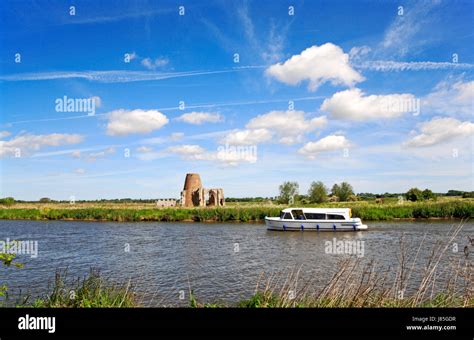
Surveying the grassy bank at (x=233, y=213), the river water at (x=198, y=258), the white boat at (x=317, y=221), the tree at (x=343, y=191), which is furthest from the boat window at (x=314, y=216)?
the tree at (x=343, y=191)

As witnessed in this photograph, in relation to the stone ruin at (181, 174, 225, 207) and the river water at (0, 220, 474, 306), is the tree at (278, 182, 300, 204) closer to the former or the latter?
the stone ruin at (181, 174, 225, 207)

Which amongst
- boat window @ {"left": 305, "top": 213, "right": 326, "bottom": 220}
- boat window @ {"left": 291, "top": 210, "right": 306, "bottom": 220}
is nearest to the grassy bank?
boat window @ {"left": 291, "top": 210, "right": 306, "bottom": 220}

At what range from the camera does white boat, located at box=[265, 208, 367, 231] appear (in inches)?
1214

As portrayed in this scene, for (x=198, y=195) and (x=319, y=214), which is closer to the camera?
(x=319, y=214)

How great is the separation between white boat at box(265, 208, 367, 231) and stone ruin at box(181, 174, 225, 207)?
26856 millimetres

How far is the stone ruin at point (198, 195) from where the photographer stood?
194ft

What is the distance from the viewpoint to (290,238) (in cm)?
2681

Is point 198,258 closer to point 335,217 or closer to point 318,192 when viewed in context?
point 335,217

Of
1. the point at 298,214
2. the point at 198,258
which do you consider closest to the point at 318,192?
the point at 298,214

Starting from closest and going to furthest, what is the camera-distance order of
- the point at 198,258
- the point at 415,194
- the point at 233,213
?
1. the point at 198,258
2. the point at 233,213
3. the point at 415,194

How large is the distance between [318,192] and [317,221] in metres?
26.6

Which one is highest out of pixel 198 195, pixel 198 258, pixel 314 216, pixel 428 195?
pixel 198 195

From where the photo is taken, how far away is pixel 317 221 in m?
31.4
